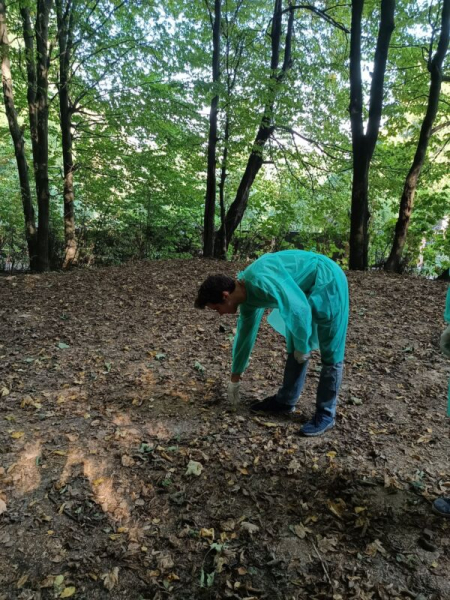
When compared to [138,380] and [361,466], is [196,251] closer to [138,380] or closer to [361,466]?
[138,380]

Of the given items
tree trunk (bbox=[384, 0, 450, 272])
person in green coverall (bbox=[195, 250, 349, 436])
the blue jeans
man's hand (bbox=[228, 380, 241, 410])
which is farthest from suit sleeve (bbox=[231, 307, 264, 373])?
tree trunk (bbox=[384, 0, 450, 272])

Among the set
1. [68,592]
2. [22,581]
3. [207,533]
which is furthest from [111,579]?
[207,533]

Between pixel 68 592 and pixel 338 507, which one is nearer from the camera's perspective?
pixel 68 592

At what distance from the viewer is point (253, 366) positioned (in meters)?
4.11

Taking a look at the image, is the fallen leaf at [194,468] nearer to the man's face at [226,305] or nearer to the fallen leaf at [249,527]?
the fallen leaf at [249,527]

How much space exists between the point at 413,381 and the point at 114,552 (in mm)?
3069

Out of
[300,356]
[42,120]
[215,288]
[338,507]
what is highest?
[42,120]

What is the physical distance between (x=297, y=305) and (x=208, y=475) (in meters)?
Answer: 1.28

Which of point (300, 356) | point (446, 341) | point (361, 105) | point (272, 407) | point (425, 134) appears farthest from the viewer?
point (425, 134)

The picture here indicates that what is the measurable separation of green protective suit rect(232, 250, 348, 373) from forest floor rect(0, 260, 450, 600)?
807 millimetres

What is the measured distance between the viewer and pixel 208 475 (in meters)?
2.52

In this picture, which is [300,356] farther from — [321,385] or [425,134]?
[425,134]

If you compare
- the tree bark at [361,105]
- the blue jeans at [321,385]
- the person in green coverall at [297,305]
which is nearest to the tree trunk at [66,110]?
the tree bark at [361,105]

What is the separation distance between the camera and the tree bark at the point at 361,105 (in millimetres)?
6816
